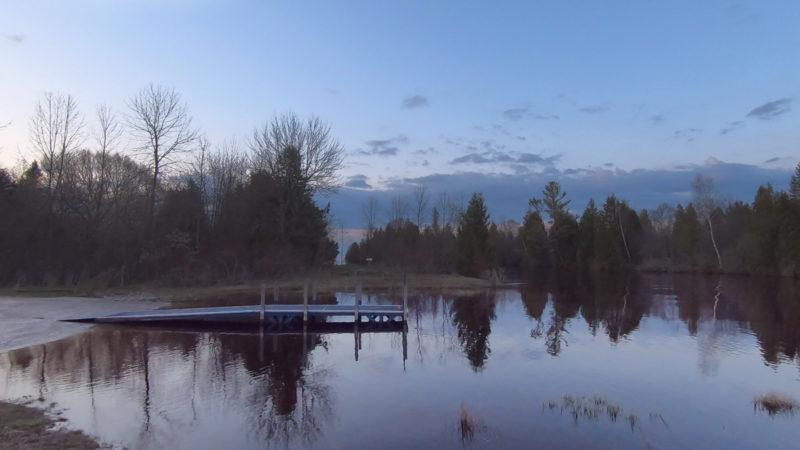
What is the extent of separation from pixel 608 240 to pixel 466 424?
206 feet

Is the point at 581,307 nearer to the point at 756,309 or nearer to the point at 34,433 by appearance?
the point at 756,309

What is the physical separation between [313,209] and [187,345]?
86.4 ft

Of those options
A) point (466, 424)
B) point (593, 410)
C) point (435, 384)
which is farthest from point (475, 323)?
point (466, 424)

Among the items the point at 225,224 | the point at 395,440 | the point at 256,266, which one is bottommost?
the point at 395,440

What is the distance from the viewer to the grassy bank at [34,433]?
879 centimetres

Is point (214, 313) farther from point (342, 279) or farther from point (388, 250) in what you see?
point (388, 250)

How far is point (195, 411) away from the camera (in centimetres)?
1184

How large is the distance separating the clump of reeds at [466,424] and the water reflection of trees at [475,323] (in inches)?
185

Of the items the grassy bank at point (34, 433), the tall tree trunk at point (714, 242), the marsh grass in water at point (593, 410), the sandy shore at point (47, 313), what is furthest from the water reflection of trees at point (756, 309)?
the sandy shore at point (47, 313)

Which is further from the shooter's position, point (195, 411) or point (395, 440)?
point (195, 411)

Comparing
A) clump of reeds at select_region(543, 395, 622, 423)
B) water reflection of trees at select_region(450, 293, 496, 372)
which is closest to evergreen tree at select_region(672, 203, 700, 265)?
water reflection of trees at select_region(450, 293, 496, 372)

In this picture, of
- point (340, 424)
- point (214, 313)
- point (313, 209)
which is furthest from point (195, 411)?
point (313, 209)

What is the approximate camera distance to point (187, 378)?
14586mm

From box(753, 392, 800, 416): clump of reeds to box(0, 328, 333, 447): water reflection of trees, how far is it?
30.4 ft
